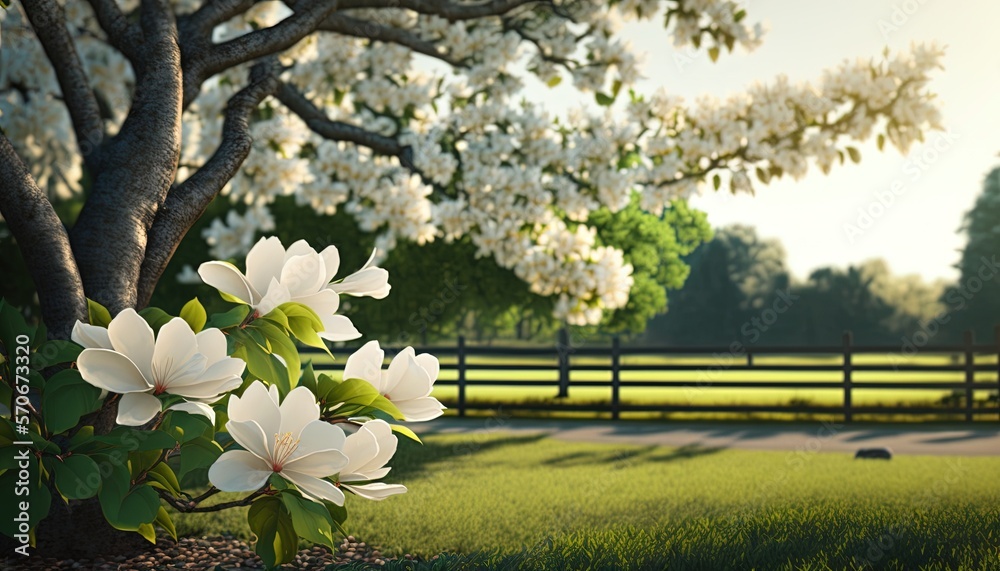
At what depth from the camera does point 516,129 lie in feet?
24.6

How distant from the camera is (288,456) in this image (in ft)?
6.22

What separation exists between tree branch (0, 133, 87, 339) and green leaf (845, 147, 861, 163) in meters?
5.63

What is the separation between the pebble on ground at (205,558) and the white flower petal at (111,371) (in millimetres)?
1825

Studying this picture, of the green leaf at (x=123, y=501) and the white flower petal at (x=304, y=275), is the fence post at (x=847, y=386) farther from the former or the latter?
the green leaf at (x=123, y=501)

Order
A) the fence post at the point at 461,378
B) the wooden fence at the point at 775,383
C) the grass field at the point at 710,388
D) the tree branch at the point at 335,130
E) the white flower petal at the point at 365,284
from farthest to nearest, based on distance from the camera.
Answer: the grass field at the point at 710,388 → the fence post at the point at 461,378 → the wooden fence at the point at 775,383 → the tree branch at the point at 335,130 → the white flower petal at the point at 365,284

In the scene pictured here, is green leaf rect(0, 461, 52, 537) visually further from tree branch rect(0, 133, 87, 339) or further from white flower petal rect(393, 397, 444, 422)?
tree branch rect(0, 133, 87, 339)

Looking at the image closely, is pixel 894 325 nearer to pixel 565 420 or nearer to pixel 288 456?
pixel 565 420

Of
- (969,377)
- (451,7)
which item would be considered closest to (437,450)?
(451,7)

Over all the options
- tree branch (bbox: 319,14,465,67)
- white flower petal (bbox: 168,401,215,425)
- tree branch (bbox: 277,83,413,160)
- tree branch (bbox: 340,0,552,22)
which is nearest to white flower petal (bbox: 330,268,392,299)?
white flower petal (bbox: 168,401,215,425)

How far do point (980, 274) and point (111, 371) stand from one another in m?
43.4

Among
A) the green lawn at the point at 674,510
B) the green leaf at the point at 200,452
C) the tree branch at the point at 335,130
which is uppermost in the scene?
the tree branch at the point at 335,130

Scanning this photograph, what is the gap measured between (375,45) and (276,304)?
608 cm

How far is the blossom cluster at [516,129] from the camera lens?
6500 millimetres

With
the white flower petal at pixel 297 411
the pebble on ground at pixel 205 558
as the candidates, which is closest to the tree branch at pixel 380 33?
the pebble on ground at pixel 205 558
